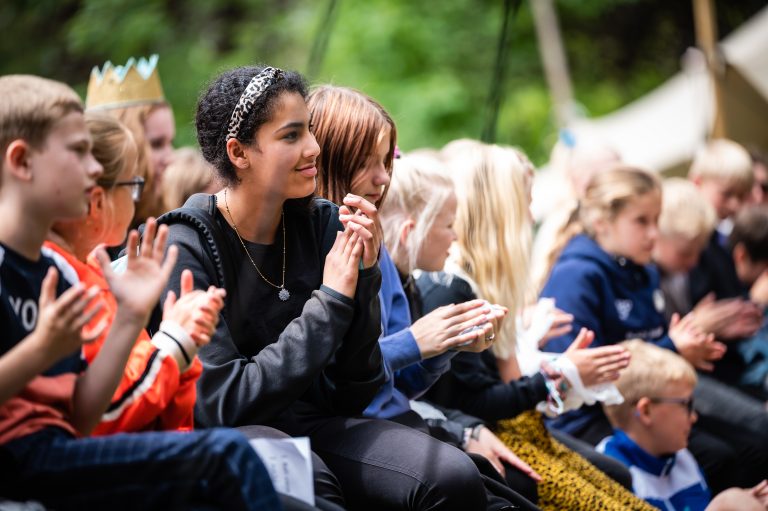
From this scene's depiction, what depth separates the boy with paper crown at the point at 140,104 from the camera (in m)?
4.28

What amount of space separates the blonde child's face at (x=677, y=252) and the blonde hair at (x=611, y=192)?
74 centimetres

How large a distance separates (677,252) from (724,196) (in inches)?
42.9

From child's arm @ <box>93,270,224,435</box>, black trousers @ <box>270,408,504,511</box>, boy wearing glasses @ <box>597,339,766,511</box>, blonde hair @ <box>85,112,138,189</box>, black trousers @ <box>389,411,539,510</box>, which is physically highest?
blonde hair @ <box>85,112,138,189</box>

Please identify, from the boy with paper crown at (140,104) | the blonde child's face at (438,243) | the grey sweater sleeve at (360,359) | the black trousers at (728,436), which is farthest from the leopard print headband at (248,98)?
the black trousers at (728,436)

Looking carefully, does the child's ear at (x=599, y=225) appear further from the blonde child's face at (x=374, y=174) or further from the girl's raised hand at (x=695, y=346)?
the blonde child's face at (x=374, y=174)

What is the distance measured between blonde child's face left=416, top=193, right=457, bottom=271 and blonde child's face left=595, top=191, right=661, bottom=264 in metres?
1.33

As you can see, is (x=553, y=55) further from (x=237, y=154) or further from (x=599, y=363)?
(x=237, y=154)

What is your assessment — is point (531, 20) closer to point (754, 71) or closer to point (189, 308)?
point (754, 71)

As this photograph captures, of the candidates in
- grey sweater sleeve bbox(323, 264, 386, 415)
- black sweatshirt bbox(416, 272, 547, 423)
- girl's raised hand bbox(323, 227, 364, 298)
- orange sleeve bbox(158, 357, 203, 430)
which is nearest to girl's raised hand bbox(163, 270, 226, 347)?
orange sleeve bbox(158, 357, 203, 430)

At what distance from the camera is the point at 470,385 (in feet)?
11.5

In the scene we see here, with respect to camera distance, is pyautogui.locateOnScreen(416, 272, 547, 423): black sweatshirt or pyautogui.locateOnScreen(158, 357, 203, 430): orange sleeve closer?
pyautogui.locateOnScreen(158, 357, 203, 430): orange sleeve

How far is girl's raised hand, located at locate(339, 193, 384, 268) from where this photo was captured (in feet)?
8.34

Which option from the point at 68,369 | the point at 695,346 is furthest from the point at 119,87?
the point at 695,346

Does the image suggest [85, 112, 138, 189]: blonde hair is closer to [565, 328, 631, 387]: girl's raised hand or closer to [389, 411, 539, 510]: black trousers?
[389, 411, 539, 510]: black trousers
